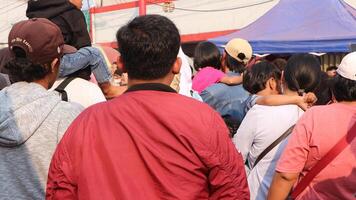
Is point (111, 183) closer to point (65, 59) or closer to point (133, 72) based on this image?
point (133, 72)

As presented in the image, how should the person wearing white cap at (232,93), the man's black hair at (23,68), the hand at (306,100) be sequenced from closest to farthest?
the man's black hair at (23,68) → the hand at (306,100) → the person wearing white cap at (232,93)

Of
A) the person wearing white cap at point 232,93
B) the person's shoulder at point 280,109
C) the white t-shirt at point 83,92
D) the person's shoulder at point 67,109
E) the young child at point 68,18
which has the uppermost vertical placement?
the young child at point 68,18

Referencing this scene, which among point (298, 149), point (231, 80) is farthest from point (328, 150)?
point (231, 80)

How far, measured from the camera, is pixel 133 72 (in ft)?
5.16

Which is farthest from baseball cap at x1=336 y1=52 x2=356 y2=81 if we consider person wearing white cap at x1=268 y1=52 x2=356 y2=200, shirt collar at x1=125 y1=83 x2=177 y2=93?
shirt collar at x1=125 y1=83 x2=177 y2=93

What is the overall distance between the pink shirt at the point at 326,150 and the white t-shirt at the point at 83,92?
100 cm

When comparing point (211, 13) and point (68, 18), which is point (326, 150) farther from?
point (211, 13)

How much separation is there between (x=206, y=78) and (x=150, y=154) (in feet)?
9.04

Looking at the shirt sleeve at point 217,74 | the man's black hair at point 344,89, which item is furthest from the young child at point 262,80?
the man's black hair at point 344,89

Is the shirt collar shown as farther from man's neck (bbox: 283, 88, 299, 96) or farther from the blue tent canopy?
the blue tent canopy

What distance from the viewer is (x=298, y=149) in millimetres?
2463

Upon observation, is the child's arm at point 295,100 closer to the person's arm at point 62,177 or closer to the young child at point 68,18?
the young child at point 68,18

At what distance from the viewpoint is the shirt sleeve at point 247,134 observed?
120 inches

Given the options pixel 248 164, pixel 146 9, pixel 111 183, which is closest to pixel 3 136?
pixel 111 183
